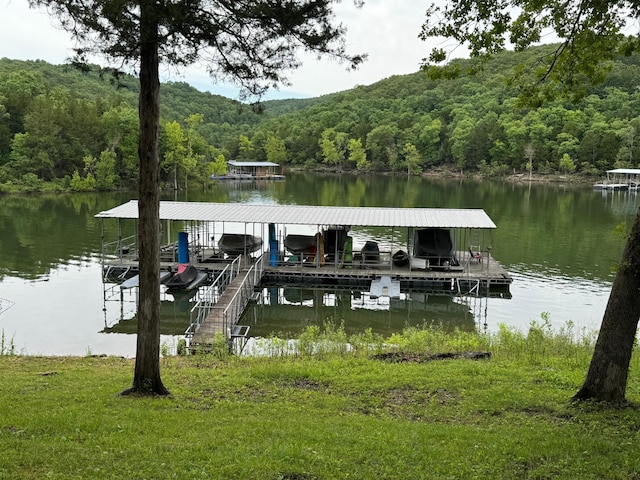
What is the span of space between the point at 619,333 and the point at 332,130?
392 ft

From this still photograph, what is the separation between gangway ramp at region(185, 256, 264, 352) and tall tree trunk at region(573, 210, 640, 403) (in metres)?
9.45

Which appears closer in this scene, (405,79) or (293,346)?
(293,346)

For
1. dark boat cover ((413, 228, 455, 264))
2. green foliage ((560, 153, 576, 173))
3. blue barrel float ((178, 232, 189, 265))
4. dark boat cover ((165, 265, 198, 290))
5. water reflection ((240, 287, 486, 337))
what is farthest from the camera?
green foliage ((560, 153, 576, 173))

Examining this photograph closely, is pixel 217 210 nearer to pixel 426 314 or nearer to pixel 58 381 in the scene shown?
pixel 426 314

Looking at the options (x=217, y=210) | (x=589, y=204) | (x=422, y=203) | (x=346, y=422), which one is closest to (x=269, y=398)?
(x=346, y=422)

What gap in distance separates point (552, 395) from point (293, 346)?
7139 mm

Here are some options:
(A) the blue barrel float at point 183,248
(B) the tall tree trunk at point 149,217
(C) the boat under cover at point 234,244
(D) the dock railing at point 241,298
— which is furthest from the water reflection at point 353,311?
(B) the tall tree trunk at point 149,217

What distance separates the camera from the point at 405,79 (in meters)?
160

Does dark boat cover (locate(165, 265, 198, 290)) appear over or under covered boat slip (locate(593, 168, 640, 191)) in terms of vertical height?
under

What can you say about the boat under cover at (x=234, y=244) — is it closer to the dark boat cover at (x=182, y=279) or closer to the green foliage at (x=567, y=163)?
the dark boat cover at (x=182, y=279)

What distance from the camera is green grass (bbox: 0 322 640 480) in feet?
17.7

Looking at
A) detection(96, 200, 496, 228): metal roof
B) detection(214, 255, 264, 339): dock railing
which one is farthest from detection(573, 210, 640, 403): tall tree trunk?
Result: detection(96, 200, 496, 228): metal roof

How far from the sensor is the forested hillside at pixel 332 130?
62750 mm

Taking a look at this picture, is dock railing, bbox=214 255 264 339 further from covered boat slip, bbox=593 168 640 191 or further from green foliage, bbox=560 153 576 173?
green foliage, bbox=560 153 576 173
